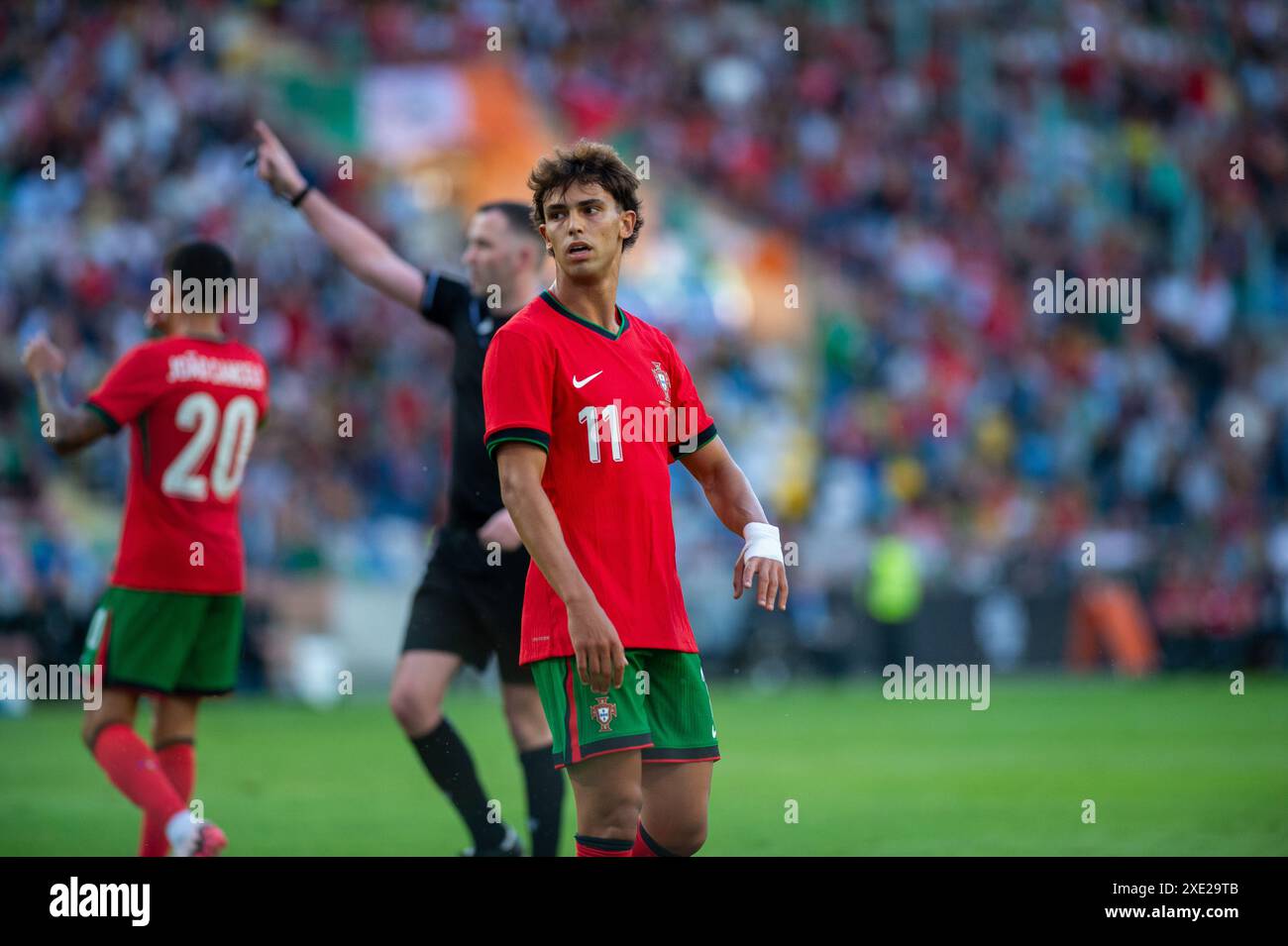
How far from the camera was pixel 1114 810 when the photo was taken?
9070mm

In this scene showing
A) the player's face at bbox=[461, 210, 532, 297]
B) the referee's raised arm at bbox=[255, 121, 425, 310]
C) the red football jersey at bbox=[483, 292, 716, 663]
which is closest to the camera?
the red football jersey at bbox=[483, 292, 716, 663]

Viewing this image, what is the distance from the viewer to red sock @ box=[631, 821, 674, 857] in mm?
4996

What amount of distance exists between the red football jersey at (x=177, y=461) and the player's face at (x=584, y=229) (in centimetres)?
248

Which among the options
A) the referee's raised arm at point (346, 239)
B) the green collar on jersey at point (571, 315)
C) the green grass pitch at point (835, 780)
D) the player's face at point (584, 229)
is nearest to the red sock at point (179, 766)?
the green grass pitch at point (835, 780)

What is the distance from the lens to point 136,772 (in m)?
6.57

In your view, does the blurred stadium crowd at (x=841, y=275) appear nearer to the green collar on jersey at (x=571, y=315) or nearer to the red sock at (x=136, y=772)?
the red sock at (x=136, y=772)

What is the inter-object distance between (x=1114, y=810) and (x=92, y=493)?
13.5 metres

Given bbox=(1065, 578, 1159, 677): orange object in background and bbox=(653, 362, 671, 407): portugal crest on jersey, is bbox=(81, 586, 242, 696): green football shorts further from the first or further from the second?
bbox=(1065, 578, 1159, 677): orange object in background

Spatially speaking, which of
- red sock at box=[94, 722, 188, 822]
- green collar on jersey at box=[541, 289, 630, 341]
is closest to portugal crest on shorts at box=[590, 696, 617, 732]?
green collar on jersey at box=[541, 289, 630, 341]

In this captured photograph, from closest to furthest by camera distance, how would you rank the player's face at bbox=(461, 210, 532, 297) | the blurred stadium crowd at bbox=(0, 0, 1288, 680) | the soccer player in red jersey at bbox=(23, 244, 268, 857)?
the soccer player in red jersey at bbox=(23, 244, 268, 857) → the player's face at bbox=(461, 210, 532, 297) → the blurred stadium crowd at bbox=(0, 0, 1288, 680)

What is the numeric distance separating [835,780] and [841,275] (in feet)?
50.9

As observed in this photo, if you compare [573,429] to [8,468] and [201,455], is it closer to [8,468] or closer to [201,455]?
[201,455]

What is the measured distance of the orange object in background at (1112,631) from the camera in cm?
2059
